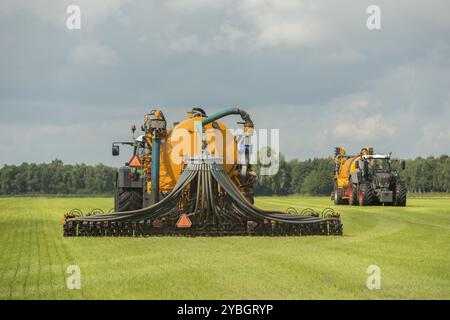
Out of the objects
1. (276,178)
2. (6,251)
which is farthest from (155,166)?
(276,178)

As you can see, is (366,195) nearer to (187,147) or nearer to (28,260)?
(187,147)

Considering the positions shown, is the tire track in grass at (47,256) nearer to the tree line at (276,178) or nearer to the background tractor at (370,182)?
the background tractor at (370,182)

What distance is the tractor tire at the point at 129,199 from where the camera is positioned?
22.5 metres

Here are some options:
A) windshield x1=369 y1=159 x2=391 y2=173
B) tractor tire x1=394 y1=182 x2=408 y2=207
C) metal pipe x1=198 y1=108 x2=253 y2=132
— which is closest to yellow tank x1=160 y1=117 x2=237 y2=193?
metal pipe x1=198 y1=108 x2=253 y2=132

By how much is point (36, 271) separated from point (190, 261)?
279cm

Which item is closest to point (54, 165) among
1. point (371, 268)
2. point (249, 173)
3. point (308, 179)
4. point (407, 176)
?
point (308, 179)

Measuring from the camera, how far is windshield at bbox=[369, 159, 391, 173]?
1672 inches

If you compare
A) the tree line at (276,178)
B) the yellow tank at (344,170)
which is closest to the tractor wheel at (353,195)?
the yellow tank at (344,170)

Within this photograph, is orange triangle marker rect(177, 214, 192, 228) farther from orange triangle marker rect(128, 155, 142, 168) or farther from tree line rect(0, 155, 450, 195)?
tree line rect(0, 155, 450, 195)

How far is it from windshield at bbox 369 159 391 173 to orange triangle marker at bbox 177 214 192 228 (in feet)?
86.1

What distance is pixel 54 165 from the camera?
151250 mm

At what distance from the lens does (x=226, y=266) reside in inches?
483

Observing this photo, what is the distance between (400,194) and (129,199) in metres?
21.7

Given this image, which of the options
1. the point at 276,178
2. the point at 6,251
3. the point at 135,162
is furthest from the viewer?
the point at 276,178
